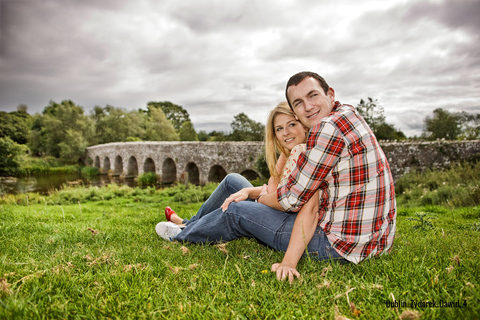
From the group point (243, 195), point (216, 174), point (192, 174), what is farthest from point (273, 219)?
point (192, 174)

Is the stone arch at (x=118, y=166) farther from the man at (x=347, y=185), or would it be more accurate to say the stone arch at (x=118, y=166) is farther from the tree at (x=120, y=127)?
the man at (x=347, y=185)

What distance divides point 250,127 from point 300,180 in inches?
1029

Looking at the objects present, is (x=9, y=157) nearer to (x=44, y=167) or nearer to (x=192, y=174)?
(x=44, y=167)

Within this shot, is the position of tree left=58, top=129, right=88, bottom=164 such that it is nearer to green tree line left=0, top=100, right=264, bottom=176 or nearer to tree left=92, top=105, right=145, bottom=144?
green tree line left=0, top=100, right=264, bottom=176

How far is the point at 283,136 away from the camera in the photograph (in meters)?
2.73

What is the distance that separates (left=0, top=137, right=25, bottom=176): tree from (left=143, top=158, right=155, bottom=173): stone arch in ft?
43.6

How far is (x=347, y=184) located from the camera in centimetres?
196

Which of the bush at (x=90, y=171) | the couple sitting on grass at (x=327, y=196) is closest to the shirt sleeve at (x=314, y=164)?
the couple sitting on grass at (x=327, y=196)

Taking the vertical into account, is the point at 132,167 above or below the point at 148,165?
below

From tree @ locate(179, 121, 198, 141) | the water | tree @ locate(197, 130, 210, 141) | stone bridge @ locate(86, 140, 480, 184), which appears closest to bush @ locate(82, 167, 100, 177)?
stone bridge @ locate(86, 140, 480, 184)

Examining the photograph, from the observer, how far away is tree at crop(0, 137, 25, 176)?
27.0m

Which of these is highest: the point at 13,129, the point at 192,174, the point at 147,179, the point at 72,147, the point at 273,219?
the point at 13,129

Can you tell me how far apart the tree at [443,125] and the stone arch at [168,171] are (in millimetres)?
22443

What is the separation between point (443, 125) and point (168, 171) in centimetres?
2492
